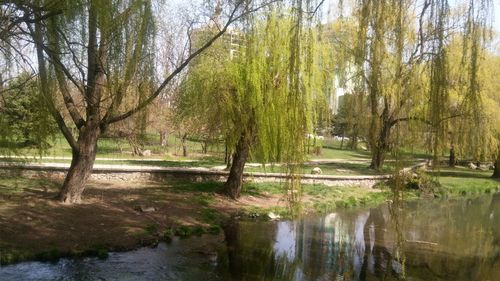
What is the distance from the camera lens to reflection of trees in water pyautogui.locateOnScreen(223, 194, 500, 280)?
340 inches

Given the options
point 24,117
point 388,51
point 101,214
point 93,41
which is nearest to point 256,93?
point 101,214

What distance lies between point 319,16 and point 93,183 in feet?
34.4

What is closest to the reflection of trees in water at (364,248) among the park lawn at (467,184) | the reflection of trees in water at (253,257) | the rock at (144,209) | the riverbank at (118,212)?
the reflection of trees in water at (253,257)

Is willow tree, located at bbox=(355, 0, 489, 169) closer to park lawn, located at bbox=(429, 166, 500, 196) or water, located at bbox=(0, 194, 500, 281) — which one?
water, located at bbox=(0, 194, 500, 281)

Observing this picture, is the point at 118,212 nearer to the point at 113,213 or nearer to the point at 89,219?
the point at 113,213

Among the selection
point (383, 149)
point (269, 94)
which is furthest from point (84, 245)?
point (383, 149)

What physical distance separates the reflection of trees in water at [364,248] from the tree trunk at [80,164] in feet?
11.6

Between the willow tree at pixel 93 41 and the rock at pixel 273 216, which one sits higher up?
the willow tree at pixel 93 41

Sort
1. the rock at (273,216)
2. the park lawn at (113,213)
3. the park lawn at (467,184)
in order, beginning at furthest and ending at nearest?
the park lawn at (467,184)
the rock at (273,216)
the park lawn at (113,213)

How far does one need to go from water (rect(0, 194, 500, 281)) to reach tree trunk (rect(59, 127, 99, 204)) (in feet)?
8.67

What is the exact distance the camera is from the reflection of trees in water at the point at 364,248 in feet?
28.3

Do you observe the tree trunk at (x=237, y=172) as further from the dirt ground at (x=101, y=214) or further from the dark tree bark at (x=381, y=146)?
the dark tree bark at (x=381, y=146)

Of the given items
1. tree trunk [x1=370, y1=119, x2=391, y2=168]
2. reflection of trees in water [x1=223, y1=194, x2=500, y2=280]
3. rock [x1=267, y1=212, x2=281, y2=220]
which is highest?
tree trunk [x1=370, y1=119, x2=391, y2=168]

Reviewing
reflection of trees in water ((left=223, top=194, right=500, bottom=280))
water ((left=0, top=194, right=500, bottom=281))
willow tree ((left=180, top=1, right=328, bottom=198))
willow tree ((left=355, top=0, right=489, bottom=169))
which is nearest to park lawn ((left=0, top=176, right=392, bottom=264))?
water ((left=0, top=194, right=500, bottom=281))
